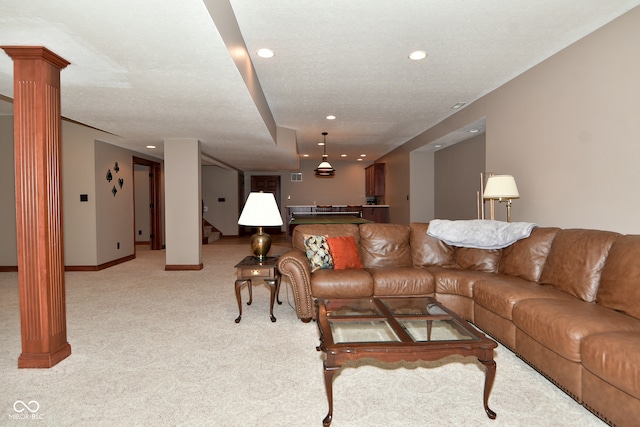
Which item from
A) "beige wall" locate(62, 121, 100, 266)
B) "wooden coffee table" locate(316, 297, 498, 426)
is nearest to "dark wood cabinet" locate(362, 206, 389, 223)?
"beige wall" locate(62, 121, 100, 266)

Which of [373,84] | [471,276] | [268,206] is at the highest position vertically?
[373,84]

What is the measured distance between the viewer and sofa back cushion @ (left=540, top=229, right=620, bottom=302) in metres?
2.48

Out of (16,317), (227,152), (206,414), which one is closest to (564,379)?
(206,414)

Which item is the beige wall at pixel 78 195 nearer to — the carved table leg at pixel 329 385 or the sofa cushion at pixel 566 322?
the carved table leg at pixel 329 385

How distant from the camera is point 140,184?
9.52m

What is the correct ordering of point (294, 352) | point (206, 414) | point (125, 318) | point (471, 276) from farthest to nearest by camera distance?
point (125, 318)
point (471, 276)
point (294, 352)
point (206, 414)

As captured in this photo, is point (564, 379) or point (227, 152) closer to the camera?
point (564, 379)

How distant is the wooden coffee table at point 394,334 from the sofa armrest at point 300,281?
0.80 metres

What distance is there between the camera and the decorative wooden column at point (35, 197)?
2.40 meters

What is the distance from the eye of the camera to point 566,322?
1992 mm

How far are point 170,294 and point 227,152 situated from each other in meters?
3.54

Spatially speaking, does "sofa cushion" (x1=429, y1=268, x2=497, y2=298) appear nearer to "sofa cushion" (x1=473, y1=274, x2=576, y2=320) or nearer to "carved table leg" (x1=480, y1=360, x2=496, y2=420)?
"sofa cushion" (x1=473, y1=274, x2=576, y2=320)

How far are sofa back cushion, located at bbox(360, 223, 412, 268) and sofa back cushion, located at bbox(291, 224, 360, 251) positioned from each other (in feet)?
0.33

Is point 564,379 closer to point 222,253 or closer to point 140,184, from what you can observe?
point 222,253
